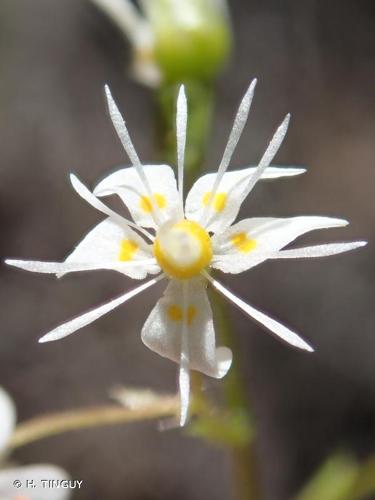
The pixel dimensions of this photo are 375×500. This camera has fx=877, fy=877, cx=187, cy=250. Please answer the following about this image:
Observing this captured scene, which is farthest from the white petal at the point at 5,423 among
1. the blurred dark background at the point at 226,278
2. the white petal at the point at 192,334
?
the blurred dark background at the point at 226,278

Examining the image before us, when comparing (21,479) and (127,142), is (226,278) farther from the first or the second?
(127,142)

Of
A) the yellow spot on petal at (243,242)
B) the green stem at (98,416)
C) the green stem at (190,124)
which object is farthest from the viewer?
the green stem at (190,124)

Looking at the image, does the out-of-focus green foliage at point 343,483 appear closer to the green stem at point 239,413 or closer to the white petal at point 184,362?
the green stem at point 239,413

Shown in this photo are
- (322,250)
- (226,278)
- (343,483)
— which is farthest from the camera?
(226,278)

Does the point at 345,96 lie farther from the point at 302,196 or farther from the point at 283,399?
the point at 283,399

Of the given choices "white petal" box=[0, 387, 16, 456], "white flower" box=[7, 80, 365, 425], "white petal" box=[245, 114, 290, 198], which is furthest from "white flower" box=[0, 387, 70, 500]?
"white petal" box=[245, 114, 290, 198]

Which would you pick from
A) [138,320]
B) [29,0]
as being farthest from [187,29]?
[29,0]

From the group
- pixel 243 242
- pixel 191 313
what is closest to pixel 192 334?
pixel 191 313
